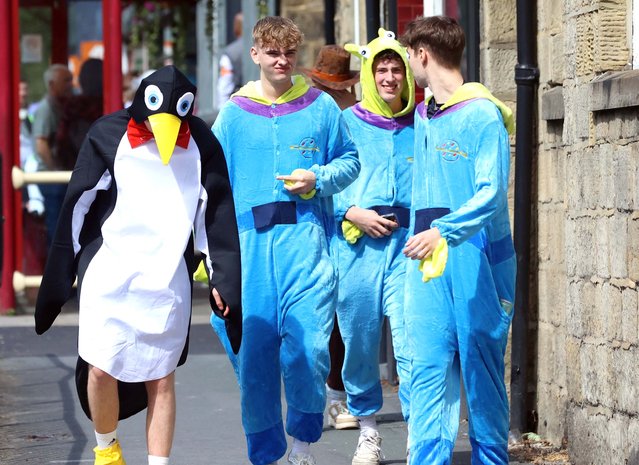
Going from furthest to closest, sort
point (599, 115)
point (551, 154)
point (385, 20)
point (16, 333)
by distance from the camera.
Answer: point (16, 333) → point (385, 20) → point (551, 154) → point (599, 115)

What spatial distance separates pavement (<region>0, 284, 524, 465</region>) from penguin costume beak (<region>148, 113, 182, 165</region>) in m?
1.85

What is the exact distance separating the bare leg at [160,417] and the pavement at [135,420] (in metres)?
1.13

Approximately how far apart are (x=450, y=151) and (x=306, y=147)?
99cm

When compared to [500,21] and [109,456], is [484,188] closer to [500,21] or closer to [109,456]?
[109,456]

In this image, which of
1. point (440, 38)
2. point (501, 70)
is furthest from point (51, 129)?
point (440, 38)

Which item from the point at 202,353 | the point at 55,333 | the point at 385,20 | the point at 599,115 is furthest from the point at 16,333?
the point at 599,115

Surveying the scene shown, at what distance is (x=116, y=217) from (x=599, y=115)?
2.03 metres

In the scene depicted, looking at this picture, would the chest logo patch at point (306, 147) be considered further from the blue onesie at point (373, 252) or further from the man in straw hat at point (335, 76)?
the man in straw hat at point (335, 76)

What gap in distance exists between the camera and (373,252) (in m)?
7.39

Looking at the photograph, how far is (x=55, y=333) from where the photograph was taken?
11.9 m

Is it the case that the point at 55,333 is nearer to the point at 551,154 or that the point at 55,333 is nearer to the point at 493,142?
the point at 551,154

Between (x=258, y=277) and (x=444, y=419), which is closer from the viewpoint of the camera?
(x=444, y=419)

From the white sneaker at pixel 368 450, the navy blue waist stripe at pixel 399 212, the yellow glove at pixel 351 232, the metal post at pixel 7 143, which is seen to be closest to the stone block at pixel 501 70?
the navy blue waist stripe at pixel 399 212

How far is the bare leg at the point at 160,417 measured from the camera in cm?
603
